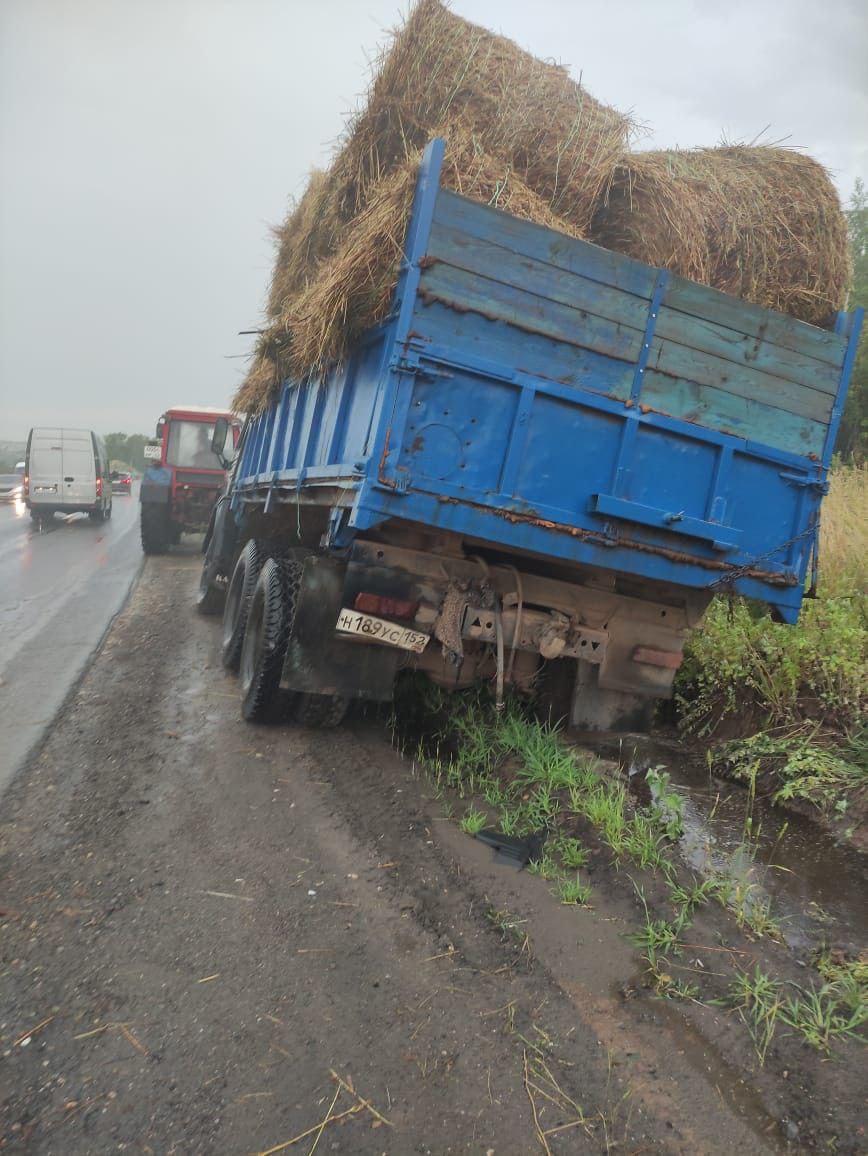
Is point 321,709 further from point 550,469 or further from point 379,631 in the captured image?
point 550,469

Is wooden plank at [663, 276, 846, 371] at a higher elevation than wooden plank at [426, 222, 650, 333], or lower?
higher

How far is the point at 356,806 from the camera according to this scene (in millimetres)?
3945

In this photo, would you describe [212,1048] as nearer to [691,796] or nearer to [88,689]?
[691,796]

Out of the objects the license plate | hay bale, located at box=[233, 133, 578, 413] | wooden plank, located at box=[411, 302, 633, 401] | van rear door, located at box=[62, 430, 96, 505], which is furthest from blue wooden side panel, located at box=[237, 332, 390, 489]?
van rear door, located at box=[62, 430, 96, 505]

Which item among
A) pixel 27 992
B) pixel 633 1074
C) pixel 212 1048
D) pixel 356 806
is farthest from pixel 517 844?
pixel 27 992

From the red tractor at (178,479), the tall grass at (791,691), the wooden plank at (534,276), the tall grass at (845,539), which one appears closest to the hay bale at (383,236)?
the wooden plank at (534,276)

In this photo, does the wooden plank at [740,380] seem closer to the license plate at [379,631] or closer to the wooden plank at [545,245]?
the wooden plank at [545,245]

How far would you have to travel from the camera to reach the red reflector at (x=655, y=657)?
440 centimetres

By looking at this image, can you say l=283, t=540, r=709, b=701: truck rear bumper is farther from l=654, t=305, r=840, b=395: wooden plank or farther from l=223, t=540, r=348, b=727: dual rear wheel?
l=654, t=305, r=840, b=395: wooden plank

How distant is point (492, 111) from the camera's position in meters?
4.44

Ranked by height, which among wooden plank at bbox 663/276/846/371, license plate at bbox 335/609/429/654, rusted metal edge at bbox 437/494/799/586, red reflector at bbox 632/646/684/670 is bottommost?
license plate at bbox 335/609/429/654

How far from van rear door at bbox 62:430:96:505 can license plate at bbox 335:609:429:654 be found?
16913 millimetres

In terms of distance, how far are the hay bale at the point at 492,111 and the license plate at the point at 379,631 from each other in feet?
7.66

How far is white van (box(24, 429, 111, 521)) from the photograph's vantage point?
18375 mm
